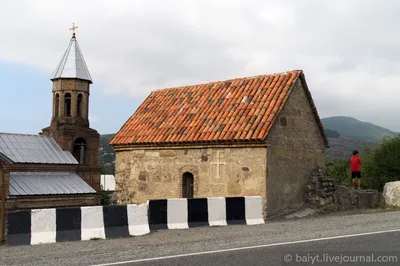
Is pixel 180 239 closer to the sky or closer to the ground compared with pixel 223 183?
closer to the ground

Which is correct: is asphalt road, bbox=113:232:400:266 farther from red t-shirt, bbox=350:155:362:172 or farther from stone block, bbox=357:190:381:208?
red t-shirt, bbox=350:155:362:172

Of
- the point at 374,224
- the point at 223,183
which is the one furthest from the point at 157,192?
the point at 374,224

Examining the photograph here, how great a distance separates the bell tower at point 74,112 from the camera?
2880 centimetres

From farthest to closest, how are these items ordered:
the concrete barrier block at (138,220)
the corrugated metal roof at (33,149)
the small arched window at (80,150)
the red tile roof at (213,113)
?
the small arched window at (80,150)
the corrugated metal roof at (33,149)
the red tile roof at (213,113)
the concrete barrier block at (138,220)

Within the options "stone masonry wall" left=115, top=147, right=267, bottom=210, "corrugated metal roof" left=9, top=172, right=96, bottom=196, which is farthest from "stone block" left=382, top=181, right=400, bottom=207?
"corrugated metal roof" left=9, top=172, right=96, bottom=196

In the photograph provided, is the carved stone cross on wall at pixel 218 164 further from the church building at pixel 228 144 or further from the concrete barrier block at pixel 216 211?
the concrete barrier block at pixel 216 211

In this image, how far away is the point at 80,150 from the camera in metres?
30.6

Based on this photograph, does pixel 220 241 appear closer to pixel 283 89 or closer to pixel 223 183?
pixel 223 183

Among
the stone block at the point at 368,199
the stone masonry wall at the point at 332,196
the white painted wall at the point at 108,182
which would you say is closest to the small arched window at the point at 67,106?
the stone masonry wall at the point at 332,196

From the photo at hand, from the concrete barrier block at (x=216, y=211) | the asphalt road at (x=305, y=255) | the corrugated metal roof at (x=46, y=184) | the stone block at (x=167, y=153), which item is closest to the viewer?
the asphalt road at (x=305, y=255)

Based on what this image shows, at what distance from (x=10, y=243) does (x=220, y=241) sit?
4.41 metres

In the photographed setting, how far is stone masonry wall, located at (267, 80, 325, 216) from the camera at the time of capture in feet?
46.9

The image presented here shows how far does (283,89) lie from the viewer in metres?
15.4

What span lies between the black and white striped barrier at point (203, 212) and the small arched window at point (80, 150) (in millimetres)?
20226
